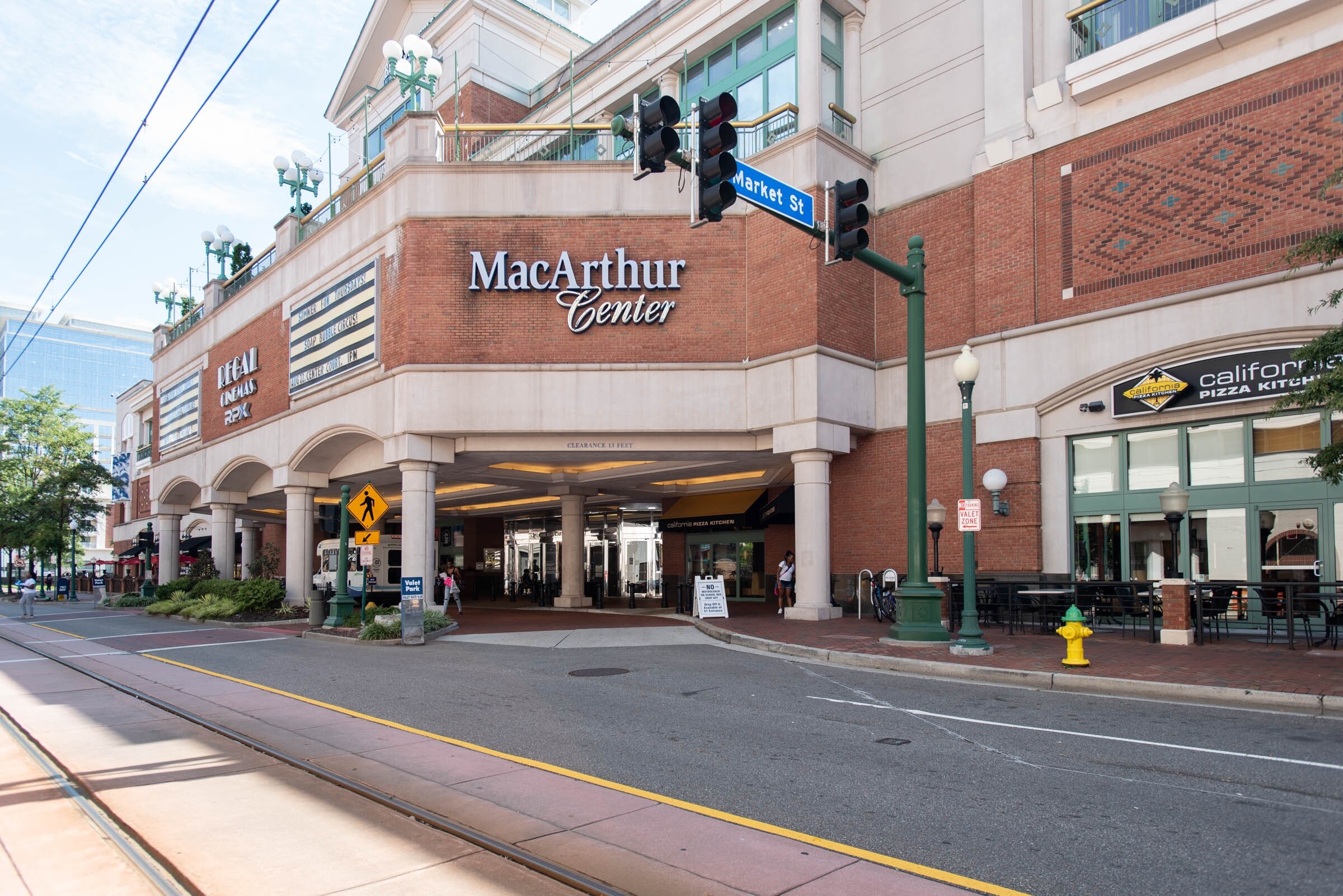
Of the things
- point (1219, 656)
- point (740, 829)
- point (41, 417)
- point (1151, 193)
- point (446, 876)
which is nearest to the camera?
point (446, 876)

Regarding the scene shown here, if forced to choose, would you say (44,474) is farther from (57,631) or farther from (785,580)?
(785,580)

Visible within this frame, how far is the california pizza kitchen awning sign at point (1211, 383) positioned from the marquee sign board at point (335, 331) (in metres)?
18.7

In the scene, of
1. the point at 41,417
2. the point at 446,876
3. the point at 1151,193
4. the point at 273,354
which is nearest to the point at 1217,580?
the point at 1151,193

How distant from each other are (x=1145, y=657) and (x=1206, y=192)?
9591mm

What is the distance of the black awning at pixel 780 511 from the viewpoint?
25.2 m

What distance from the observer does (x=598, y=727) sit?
360 inches

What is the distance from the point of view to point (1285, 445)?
53.7ft

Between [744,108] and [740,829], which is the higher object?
[744,108]

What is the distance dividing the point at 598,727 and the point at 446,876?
4204 millimetres

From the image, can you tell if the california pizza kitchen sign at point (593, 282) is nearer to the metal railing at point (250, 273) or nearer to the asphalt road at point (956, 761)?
the asphalt road at point (956, 761)

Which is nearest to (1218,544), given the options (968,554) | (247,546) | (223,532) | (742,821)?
(968,554)

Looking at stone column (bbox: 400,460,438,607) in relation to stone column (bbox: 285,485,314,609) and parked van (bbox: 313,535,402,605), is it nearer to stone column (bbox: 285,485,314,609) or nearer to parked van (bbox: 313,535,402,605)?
parked van (bbox: 313,535,402,605)

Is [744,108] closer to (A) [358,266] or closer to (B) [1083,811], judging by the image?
(A) [358,266]

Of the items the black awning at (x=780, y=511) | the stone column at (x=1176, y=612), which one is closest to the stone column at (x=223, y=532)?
the black awning at (x=780, y=511)
